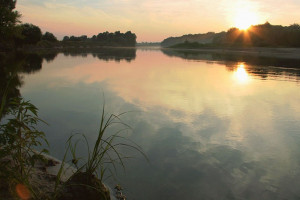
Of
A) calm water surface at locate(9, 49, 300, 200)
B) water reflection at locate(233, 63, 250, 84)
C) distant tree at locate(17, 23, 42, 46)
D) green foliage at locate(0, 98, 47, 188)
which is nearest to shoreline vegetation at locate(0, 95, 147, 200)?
green foliage at locate(0, 98, 47, 188)

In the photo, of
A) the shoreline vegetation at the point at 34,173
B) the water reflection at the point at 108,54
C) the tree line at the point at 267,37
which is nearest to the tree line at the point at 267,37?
the tree line at the point at 267,37

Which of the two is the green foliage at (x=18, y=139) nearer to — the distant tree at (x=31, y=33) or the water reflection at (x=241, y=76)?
the water reflection at (x=241, y=76)

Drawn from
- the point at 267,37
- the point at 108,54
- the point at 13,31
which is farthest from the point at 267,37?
the point at 13,31

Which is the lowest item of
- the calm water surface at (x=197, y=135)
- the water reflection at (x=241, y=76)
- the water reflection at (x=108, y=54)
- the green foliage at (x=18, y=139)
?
the calm water surface at (x=197, y=135)

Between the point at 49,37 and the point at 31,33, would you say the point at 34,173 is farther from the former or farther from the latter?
the point at 49,37

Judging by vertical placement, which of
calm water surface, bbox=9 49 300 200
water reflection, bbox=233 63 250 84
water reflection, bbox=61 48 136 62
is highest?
water reflection, bbox=61 48 136 62

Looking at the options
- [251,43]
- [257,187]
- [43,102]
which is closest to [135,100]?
[43,102]

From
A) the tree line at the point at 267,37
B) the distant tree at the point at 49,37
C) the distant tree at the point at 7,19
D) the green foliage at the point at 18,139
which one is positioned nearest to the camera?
the green foliage at the point at 18,139

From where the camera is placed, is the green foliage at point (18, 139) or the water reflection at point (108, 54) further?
the water reflection at point (108, 54)

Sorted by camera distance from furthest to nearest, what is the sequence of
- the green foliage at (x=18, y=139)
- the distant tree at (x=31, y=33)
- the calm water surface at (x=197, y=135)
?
the distant tree at (x=31, y=33) → the calm water surface at (x=197, y=135) → the green foliage at (x=18, y=139)

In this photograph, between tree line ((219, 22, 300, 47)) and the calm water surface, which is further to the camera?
tree line ((219, 22, 300, 47))

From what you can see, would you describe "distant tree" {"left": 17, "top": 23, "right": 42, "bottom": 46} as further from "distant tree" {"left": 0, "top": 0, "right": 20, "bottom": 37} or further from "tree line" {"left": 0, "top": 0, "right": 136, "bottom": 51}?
"distant tree" {"left": 0, "top": 0, "right": 20, "bottom": 37}

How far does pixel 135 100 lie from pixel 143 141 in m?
6.46

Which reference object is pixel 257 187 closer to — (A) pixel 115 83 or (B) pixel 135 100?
(B) pixel 135 100
